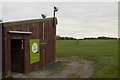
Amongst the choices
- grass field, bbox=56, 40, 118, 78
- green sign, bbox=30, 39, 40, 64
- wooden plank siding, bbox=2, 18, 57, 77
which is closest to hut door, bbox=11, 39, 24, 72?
wooden plank siding, bbox=2, 18, 57, 77

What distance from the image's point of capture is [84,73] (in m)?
18.1

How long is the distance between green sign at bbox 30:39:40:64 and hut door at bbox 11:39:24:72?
3.73 ft

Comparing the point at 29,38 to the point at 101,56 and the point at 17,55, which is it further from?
the point at 101,56

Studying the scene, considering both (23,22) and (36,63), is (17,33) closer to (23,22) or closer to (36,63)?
(23,22)

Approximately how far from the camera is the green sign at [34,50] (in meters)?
19.4

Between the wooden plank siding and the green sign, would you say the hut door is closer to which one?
the wooden plank siding

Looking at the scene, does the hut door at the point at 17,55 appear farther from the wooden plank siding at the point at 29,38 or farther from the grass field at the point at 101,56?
the grass field at the point at 101,56

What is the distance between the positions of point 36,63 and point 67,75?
3.65 m

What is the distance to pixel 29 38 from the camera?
19.1 metres

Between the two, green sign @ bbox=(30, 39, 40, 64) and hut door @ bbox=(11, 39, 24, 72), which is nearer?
hut door @ bbox=(11, 39, 24, 72)

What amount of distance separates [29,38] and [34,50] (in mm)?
1154

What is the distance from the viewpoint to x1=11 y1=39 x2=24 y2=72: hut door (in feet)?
60.1

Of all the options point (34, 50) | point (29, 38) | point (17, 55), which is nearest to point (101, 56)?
point (34, 50)

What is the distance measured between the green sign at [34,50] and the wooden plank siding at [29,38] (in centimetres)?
29
